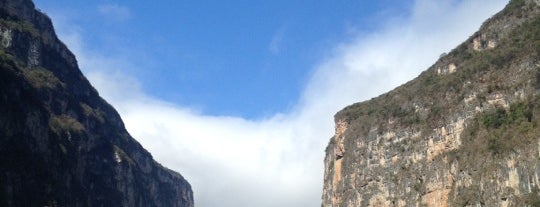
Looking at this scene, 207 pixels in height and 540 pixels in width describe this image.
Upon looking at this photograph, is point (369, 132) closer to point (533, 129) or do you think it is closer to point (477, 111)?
point (477, 111)

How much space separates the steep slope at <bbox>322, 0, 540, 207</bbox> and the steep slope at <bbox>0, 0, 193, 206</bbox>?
49.5m

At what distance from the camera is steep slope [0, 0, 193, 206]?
272ft

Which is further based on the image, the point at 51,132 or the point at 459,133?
the point at 51,132

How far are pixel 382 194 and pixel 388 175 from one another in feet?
10.9

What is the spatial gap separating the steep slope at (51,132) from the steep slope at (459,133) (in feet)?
162

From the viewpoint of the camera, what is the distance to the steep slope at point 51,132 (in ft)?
272

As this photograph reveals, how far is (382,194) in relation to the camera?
4168 inches

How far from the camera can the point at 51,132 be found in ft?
340

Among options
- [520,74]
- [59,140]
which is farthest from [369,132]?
[59,140]

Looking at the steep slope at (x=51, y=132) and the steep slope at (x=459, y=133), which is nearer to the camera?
the steep slope at (x=459, y=133)

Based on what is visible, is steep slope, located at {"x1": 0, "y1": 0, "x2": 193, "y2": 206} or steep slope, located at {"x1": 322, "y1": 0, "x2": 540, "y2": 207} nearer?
steep slope, located at {"x1": 322, "y1": 0, "x2": 540, "y2": 207}

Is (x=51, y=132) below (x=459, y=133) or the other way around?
the other way around

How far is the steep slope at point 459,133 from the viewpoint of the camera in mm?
75312

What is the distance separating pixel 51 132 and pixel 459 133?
63956mm
